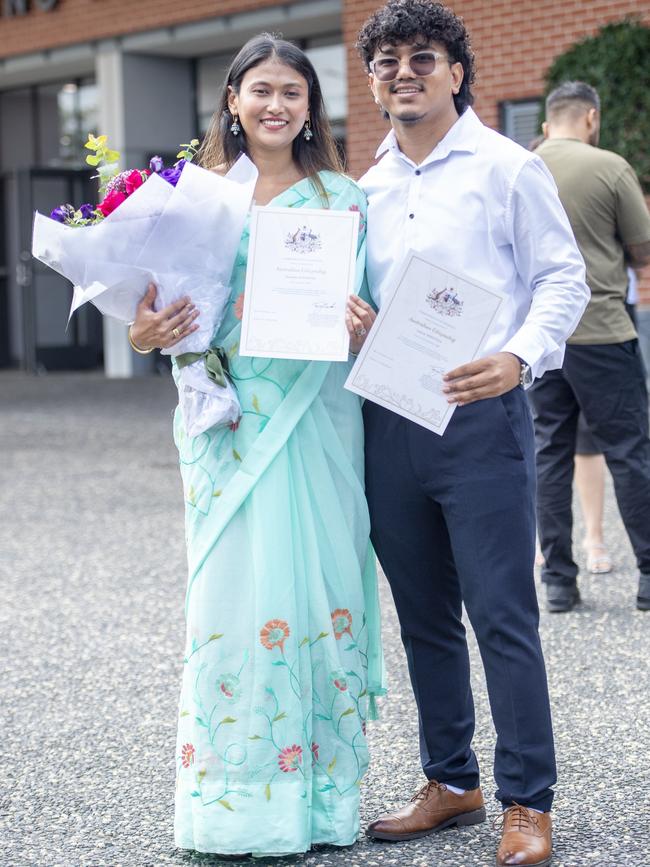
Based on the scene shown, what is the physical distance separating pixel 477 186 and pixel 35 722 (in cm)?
238

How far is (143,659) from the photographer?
5121mm

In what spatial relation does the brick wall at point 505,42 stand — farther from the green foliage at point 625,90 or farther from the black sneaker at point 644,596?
the black sneaker at point 644,596

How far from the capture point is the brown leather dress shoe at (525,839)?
310 cm

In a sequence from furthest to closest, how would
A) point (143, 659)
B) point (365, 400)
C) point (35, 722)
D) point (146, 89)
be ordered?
point (146, 89) < point (143, 659) < point (35, 722) < point (365, 400)

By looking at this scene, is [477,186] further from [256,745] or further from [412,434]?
[256,745]

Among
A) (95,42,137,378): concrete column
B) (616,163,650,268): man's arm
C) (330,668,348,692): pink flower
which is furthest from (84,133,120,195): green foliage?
(95,42,137,378): concrete column

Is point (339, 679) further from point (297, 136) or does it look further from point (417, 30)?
point (417, 30)

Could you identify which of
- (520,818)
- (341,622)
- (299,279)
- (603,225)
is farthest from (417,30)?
(603,225)

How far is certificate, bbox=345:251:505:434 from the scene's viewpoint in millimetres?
3045

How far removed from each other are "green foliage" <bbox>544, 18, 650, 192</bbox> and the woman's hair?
7.59m

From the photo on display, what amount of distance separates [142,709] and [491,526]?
184cm

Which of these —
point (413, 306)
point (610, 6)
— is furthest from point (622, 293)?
point (610, 6)

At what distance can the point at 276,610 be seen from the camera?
124 inches

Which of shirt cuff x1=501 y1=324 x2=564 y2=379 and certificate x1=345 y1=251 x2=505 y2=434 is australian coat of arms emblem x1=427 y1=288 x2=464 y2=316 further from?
shirt cuff x1=501 y1=324 x2=564 y2=379
